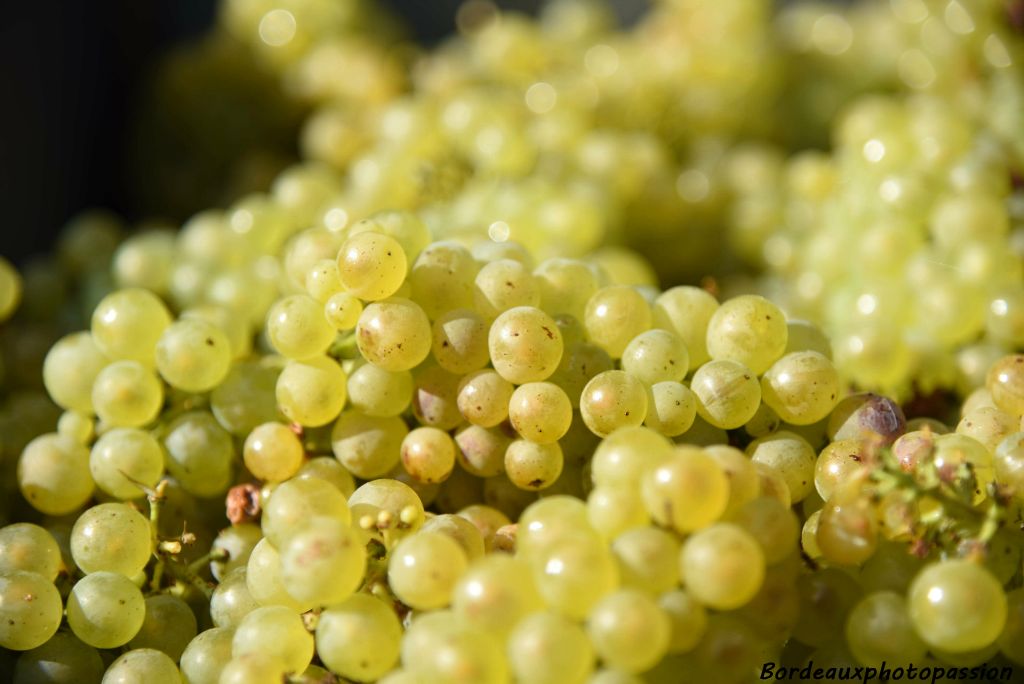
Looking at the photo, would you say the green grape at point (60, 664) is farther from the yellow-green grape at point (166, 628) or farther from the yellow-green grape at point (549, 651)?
the yellow-green grape at point (549, 651)

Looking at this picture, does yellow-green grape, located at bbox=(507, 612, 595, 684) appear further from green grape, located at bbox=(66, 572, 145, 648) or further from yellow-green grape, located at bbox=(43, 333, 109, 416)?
yellow-green grape, located at bbox=(43, 333, 109, 416)

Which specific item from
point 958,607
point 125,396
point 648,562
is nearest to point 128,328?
point 125,396

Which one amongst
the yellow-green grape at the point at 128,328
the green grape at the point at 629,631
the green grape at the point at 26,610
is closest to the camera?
the green grape at the point at 629,631

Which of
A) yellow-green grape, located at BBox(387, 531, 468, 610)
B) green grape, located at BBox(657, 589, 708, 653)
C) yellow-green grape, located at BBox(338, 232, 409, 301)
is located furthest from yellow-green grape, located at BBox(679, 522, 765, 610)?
yellow-green grape, located at BBox(338, 232, 409, 301)

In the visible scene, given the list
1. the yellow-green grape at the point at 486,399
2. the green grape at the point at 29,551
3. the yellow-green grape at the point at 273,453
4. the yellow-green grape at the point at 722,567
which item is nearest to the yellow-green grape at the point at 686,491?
the yellow-green grape at the point at 722,567

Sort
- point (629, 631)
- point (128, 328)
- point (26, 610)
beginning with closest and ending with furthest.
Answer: point (629, 631) < point (26, 610) < point (128, 328)

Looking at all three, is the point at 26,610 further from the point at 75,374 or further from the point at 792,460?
the point at 792,460
